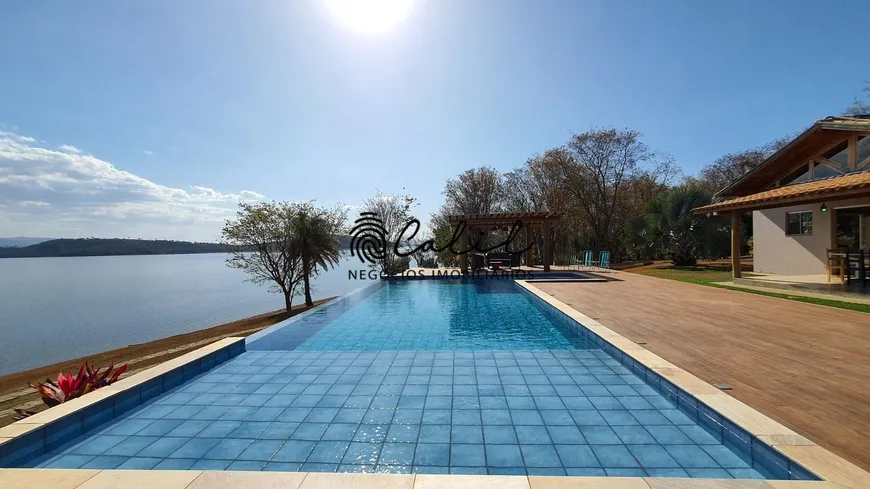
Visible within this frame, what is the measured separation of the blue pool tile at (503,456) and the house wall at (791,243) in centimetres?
1217

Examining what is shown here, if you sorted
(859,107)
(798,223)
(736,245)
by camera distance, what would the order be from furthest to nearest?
(859,107)
(798,223)
(736,245)

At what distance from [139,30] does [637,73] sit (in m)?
12.9

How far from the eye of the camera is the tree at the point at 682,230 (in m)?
16.0

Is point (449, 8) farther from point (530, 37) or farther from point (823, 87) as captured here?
point (823, 87)

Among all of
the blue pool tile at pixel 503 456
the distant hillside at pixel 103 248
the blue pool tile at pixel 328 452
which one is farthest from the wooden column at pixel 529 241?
the distant hillside at pixel 103 248

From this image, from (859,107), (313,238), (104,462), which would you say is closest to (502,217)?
(313,238)

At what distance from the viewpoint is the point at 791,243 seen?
39.6 feet

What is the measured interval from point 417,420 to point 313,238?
13.6 metres

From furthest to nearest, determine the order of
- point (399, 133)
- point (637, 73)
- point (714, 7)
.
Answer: point (399, 133)
point (637, 73)
point (714, 7)

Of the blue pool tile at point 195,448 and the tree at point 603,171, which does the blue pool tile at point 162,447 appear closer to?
the blue pool tile at point 195,448

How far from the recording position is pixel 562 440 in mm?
2877

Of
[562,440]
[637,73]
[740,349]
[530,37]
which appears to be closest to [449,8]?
[530,37]

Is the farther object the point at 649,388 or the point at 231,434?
the point at 649,388

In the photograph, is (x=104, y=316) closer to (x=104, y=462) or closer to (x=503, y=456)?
(x=104, y=462)
